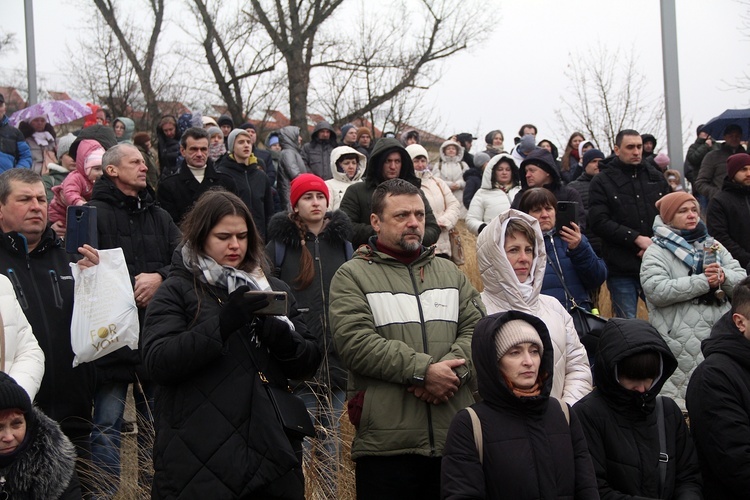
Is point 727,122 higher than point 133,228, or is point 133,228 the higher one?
point 727,122

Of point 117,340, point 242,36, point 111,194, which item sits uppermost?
point 242,36

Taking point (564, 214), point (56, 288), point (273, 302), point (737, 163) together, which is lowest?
point (56, 288)

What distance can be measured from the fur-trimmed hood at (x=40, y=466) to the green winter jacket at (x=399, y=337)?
136 cm

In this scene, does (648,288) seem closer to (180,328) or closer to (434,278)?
(434,278)

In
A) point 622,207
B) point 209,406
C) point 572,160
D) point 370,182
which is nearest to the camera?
point 209,406

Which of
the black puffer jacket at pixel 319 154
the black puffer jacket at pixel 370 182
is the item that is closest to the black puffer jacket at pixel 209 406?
the black puffer jacket at pixel 370 182

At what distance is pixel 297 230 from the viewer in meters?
6.16

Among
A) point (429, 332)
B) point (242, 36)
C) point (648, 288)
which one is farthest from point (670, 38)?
point (242, 36)

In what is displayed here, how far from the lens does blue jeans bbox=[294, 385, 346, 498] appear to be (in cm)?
533

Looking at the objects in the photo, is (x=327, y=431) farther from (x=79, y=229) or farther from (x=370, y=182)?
(x=370, y=182)

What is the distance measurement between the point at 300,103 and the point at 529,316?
1659 cm

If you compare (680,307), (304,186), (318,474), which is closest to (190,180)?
(304,186)

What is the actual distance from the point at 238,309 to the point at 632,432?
201cm

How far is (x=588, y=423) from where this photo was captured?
422 cm
